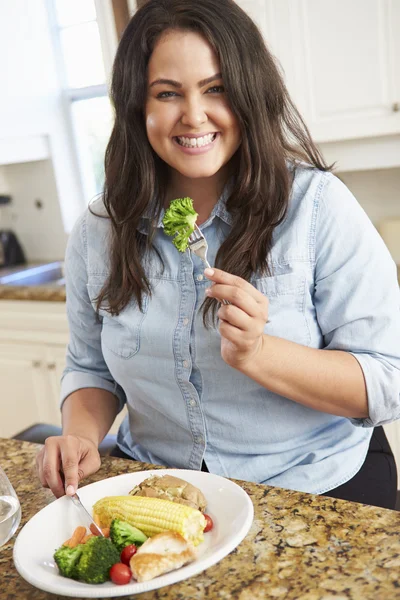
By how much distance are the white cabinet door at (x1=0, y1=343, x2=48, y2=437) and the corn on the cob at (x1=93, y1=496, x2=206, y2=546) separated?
2.06m

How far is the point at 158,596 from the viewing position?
0.76m

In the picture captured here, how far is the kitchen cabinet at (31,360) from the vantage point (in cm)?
281

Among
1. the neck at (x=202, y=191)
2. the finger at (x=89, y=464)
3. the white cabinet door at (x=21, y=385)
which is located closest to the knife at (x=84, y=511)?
the finger at (x=89, y=464)

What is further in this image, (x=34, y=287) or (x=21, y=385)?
(x=21, y=385)

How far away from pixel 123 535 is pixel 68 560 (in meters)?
0.07

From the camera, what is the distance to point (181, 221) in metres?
1.13

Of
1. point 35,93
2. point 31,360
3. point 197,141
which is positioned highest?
point 35,93

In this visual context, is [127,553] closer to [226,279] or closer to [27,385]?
[226,279]

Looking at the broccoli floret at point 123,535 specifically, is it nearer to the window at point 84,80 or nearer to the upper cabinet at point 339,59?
the upper cabinet at point 339,59

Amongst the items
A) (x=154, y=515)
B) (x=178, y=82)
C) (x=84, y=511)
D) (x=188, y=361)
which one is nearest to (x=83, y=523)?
(x=84, y=511)

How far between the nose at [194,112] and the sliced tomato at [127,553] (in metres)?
0.75

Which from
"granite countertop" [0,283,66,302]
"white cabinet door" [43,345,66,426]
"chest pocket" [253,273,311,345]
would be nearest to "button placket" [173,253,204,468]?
"chest pocket" [253,273,311,345]

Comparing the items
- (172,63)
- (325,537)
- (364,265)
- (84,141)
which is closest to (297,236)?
(364,265)

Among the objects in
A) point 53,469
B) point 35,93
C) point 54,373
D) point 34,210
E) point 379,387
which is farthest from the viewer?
point 34,210
